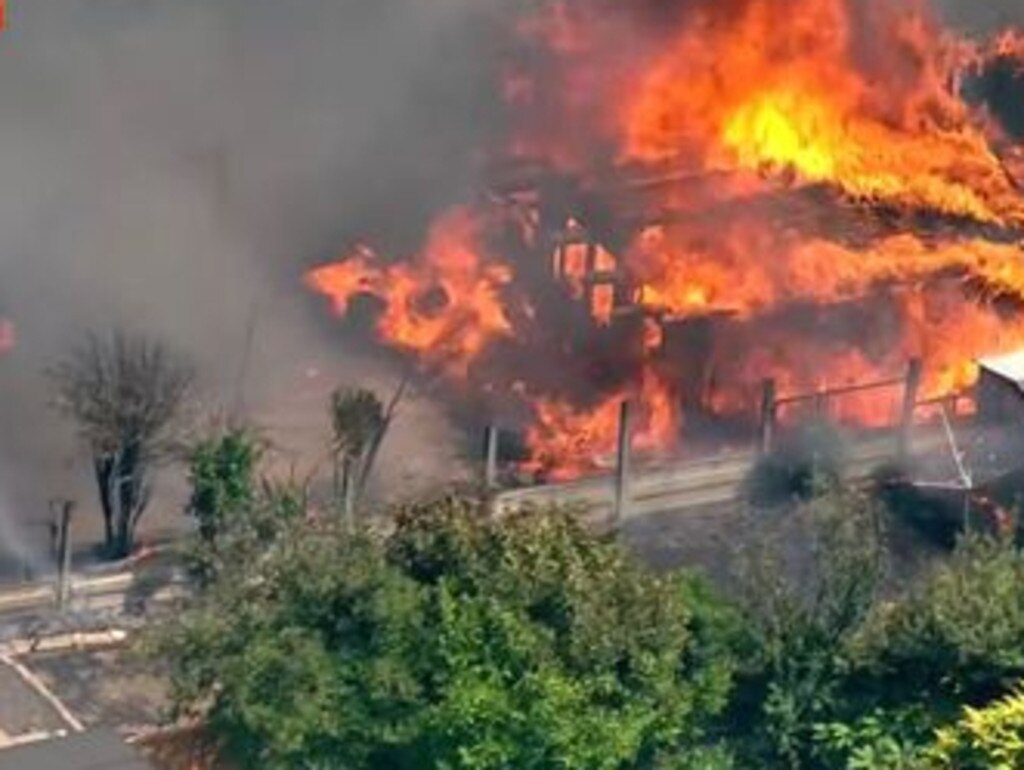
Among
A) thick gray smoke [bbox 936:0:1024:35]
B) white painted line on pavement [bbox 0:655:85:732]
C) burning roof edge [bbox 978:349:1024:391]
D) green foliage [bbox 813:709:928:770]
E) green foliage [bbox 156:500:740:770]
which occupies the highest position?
thick gray smoke [bbox 936:0:1024:35]

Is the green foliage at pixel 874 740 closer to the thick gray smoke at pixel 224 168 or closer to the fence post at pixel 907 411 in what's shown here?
the fence post at pixel 907 411

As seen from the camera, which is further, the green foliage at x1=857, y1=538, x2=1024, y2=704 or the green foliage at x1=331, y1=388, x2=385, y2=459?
the green foliage at x1=331, y1=388, x2=385, y2=459

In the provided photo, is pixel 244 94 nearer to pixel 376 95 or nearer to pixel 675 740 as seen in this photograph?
pixel 376 95

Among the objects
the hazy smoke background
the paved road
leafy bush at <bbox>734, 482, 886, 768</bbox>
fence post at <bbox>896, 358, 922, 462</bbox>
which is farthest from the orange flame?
leafy bush at <bbox>734, 482, 886, 768</bbox>

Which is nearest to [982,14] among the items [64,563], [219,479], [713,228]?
[713,228]

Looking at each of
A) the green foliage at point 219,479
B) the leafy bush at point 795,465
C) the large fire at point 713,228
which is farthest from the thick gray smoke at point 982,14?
the green foliage at point 219,479

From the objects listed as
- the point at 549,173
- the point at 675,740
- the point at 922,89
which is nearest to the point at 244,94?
the point at 549,173

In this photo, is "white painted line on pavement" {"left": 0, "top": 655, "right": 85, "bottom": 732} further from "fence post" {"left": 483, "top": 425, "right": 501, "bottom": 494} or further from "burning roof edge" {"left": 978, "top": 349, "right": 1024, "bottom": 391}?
"burning roof edge" {"left": 978, "top": 349, "right": 1024, "bottom": 391}
